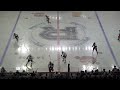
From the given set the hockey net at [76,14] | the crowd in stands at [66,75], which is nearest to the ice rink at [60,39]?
the hockey net at [76,14]

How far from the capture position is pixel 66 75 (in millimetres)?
A: 5387

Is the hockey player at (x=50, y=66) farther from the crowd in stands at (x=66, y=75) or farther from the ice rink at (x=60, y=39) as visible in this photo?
the crowd in stands at (x=66, y=75)

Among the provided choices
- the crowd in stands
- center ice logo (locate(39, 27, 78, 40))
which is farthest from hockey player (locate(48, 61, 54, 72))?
center ice logo (locate(39, 27, 78, 40))

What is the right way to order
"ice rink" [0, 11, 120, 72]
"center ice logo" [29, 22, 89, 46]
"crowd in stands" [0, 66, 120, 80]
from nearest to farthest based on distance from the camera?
1. "crowd in stands" [0, 66, 120, 80]
2. "ice rink" [0, 11, 120, 72]
3. "center ice logo" [29, 22, 89, 46]

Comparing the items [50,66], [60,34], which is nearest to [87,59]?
[50,66]

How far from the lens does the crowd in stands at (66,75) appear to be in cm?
530

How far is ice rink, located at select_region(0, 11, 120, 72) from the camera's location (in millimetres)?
6145

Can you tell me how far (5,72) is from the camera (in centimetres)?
549

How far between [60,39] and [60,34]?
0.30 metres

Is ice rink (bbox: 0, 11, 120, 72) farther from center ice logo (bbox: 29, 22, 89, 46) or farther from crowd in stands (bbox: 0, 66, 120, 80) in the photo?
crowd in stands (bbox: 0, 66, 120, 80)
